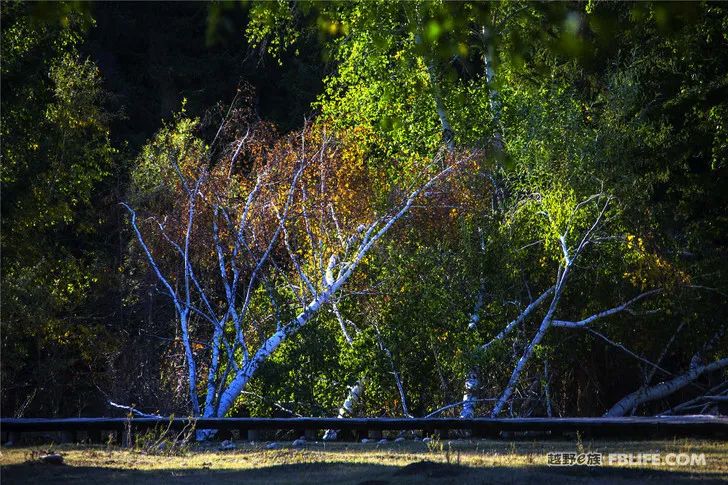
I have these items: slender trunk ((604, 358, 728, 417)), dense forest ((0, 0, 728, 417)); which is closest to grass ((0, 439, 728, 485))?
dense forest ((0, 0, 728, 417))

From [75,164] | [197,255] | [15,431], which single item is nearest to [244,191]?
[197,255]

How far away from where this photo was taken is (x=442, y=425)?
13.0 metres

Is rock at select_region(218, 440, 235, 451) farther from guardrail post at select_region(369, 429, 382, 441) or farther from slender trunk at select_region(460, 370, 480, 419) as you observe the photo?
slender trunk at select_region(460, 370, 480, 419)

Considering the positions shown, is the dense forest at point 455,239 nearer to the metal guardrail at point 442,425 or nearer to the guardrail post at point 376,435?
the metal guardrail at point 442,425

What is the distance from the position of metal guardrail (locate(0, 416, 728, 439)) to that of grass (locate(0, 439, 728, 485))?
0.28 m

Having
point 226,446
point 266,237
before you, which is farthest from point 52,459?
point 266,237

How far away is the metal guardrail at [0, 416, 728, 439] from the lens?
39.7 feet

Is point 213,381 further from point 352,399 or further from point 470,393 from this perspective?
point 470,393

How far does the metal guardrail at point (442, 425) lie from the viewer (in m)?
12.1

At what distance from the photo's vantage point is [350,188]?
21594mm

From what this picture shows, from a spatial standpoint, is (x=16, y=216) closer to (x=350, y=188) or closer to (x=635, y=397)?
(x=350, y=188)

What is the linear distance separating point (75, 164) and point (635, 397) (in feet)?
44.2

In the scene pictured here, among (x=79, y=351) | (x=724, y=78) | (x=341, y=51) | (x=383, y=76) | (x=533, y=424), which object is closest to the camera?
(x=533, y=424)

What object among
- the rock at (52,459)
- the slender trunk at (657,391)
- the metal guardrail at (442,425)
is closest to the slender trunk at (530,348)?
the slender trunk at (657,391)
